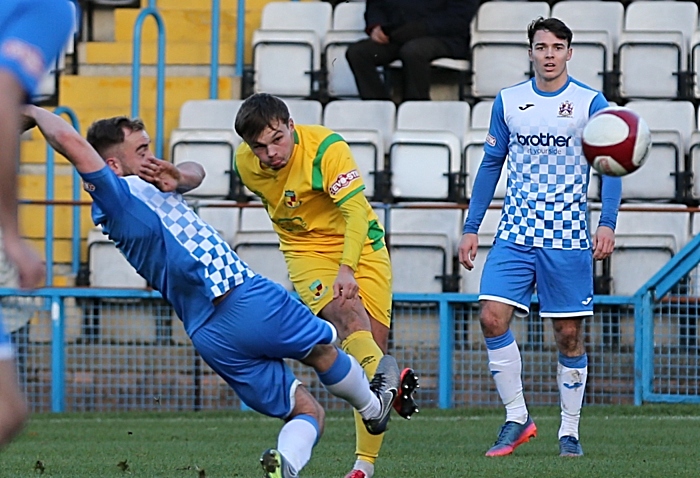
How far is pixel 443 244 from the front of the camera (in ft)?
32.0

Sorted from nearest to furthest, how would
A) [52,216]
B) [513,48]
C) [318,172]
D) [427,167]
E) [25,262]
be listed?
1. [25,262]
2. [318,172]
3. [427,167]
4. [52,216]
5. [513,48]

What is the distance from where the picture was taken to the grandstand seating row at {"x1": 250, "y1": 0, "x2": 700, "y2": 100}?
1080 cm

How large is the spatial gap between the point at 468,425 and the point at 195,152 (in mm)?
3380

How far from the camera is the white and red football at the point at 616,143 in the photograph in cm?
614

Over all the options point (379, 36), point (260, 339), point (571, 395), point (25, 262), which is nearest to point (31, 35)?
point (25, 262)

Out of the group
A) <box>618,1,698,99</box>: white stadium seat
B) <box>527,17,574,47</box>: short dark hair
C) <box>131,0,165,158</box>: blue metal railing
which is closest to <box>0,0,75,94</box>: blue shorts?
<box>527,17,574,47</box>: short dark hair

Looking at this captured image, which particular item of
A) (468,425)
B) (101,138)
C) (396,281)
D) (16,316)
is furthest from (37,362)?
(101,138)

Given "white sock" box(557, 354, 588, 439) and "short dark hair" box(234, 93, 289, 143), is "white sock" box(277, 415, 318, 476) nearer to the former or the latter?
"short dark hair" box(234, 93, 289, 143)

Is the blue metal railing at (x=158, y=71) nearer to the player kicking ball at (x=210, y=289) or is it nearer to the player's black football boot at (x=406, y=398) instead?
the player's black football boot at (x=406, y=398)

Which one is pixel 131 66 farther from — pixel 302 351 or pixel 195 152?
pixel 302 351

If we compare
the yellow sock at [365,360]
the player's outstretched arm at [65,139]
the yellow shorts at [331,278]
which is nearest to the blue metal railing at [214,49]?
the yellow shorts at [331,278]

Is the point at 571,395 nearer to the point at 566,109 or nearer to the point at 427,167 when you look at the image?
the point at 566,109

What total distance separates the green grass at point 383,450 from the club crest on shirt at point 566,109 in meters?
1.73

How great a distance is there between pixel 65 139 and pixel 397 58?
274 inches
